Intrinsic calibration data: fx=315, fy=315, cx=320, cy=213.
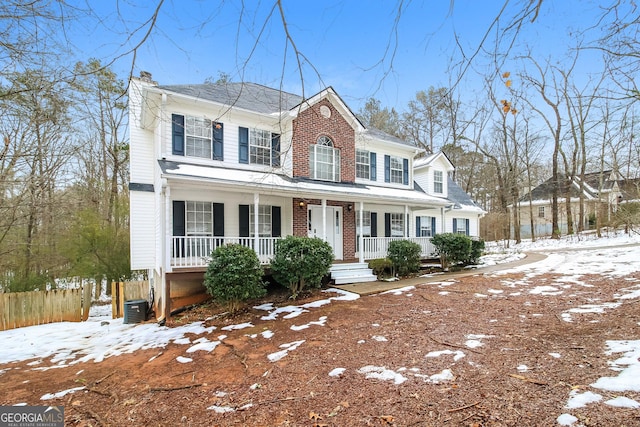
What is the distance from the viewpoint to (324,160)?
40.5ft

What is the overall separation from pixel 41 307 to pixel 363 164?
41.4ft

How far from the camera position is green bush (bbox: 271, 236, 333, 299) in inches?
345

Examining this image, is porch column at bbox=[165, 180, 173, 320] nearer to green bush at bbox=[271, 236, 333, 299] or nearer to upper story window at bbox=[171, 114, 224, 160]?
upper story window at bbox=[171, 114, 224, 160]

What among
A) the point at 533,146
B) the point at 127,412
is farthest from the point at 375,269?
the point at 533,146

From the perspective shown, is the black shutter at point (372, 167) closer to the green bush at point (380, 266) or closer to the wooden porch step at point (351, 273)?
the green bush at point (380, 266)

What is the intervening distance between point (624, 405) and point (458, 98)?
305 centimetres

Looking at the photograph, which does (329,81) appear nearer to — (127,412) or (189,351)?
(127,412)

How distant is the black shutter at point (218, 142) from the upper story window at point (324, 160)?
127 inches

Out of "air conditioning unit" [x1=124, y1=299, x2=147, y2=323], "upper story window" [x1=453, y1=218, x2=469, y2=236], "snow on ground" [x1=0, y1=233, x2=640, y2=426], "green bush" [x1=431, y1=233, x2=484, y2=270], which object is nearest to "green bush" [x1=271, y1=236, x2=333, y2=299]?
"snow on ground" [x1=0, y1=233, x2=640, y2=426]

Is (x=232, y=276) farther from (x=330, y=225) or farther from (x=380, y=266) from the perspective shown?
(x=380, y=266)

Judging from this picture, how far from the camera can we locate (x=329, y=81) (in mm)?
3396

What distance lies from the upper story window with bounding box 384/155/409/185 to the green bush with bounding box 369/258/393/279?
173 inches

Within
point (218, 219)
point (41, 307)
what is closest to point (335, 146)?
point (218, 219)

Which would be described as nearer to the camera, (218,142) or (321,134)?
(218,142)
